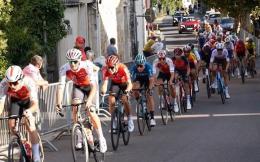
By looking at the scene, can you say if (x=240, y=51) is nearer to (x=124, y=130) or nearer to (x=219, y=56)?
(x=219, y=56)

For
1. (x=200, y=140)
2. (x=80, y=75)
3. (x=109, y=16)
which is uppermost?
(x=109, y=16)

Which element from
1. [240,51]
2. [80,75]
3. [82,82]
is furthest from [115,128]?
[240,51]

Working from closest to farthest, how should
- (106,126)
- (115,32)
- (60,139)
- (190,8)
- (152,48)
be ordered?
(60,139), (106,126), (152,48), (115,32), (190,8)

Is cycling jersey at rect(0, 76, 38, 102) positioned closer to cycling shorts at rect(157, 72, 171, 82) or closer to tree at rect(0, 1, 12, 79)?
tree at rect(0, 1, 12, 79)

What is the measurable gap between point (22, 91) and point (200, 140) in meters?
5.14

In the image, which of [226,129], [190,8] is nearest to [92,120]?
[226,129]

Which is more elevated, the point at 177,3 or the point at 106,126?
the point at 177,3

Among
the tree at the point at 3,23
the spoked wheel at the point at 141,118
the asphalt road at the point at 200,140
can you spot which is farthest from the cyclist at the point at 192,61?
the tree at the point at 3,23

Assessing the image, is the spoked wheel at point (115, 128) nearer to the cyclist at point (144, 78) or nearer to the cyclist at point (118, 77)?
the cyclist at point (118, 77)

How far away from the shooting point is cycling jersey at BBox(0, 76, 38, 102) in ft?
36.1

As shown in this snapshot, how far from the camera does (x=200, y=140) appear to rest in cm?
1523

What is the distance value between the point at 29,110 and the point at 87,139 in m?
1.59

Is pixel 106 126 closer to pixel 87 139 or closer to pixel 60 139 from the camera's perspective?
pixel 60 139

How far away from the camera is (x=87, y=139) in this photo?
12070 millimetres
